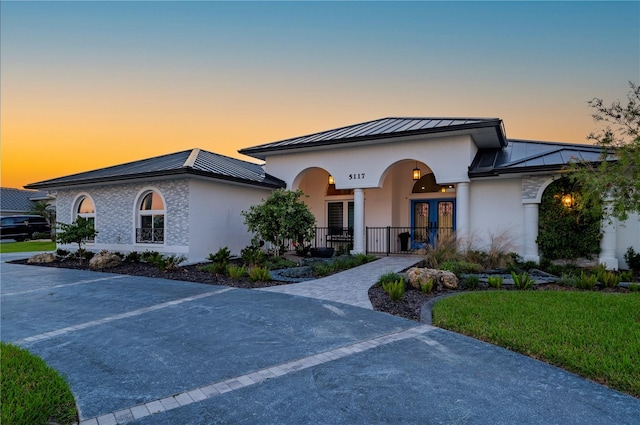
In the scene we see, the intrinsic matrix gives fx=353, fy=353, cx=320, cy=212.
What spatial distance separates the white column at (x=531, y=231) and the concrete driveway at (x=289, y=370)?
813 cm

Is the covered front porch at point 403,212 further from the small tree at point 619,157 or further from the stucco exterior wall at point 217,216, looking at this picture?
the small tree at point 619,157

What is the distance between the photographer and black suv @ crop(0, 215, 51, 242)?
27.4m

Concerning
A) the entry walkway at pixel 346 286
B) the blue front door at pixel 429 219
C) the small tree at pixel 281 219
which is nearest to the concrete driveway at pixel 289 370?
the entry walkway at pixel 346 286

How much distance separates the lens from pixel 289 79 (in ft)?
47.1

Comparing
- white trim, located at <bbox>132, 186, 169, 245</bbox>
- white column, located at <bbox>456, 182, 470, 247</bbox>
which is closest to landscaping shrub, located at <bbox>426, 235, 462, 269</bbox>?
white column, located at <bbox>456, 182, 470, 247</bbox>

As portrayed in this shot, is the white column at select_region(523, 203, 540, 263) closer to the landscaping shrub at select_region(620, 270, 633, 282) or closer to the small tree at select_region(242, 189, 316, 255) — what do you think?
the landscaping shrub at select_region(620, 270, 633, 282)

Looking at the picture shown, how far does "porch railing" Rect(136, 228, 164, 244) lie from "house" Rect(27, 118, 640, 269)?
51 mm

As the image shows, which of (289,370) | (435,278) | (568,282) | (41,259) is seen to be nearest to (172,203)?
(41,259)

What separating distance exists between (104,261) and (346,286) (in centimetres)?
925

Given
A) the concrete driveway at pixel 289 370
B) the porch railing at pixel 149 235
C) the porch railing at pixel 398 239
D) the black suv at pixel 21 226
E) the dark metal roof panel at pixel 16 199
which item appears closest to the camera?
the concrete driveway at pixel 289 370

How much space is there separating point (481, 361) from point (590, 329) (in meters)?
2.17

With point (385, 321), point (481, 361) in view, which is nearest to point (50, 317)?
point (385, 321)

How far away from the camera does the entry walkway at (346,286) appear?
750 cm

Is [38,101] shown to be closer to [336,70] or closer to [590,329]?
[336,70]
